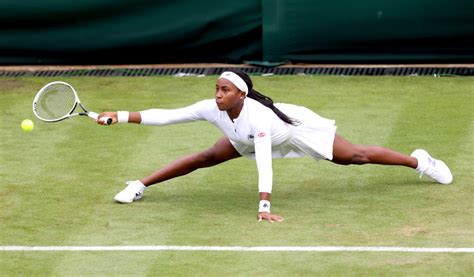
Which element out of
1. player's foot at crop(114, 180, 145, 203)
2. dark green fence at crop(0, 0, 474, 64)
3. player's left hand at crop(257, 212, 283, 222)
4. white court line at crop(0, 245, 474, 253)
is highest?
dark green fence at crop(0, 0, 474, 64)

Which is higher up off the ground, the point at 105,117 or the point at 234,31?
the point at 234,31

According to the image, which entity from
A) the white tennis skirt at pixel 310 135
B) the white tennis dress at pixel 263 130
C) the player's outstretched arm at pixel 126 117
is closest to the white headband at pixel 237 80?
the white tennis dress at pixel 263 130

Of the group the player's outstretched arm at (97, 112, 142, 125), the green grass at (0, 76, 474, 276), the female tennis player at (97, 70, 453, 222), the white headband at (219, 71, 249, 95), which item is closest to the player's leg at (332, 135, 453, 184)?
the female tennis player at (97, 70, 453, 222)

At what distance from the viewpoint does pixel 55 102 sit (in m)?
10.9

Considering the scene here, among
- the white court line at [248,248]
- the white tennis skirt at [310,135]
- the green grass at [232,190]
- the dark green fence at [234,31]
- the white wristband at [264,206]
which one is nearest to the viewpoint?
the green grass at [232,190]

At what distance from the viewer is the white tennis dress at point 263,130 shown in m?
10.2

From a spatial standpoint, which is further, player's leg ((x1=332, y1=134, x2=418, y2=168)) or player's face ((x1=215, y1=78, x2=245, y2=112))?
player's leg ((x1=332, y1=134, x2=418, y2=168))

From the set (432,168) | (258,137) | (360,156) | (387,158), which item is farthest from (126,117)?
(432,168)

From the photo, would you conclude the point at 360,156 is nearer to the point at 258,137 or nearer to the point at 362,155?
the point at 362,155

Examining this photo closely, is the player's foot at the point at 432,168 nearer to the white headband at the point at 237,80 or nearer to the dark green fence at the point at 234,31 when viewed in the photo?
the white headband at the point at 237,80

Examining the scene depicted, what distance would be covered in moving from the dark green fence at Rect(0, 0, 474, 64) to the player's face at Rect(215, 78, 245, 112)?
16.8ft

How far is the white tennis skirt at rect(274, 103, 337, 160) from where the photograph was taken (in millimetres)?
10633

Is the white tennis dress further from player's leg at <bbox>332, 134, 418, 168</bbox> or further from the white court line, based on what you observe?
the white court line

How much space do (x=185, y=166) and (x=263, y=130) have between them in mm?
907
